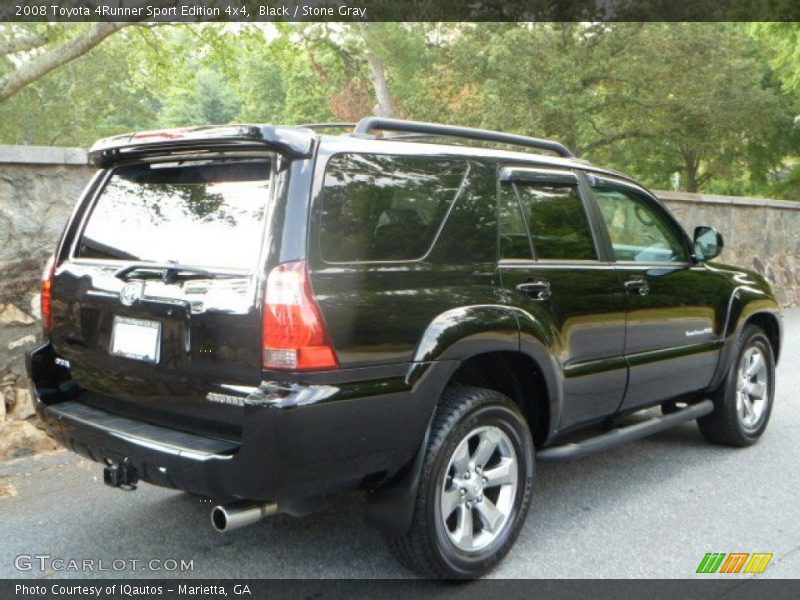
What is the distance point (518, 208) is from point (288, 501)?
178 cm

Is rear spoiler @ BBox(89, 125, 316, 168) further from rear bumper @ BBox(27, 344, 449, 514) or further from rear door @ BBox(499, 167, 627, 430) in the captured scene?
rear door @ BBox(499, 167, 627, 430)

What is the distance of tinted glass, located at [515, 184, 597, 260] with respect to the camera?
12.8 feet

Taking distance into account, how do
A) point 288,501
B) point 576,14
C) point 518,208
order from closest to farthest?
point 288,501, point 518,208, point 576,14

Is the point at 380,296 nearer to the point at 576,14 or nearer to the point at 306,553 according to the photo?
the point at 306,553

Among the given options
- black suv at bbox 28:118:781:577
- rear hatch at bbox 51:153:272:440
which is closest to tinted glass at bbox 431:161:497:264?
black suv at bbox 28:118:781:577

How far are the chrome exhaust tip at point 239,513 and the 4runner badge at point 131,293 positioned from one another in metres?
0.89

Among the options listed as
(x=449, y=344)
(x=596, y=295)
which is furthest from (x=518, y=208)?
(x=449, y=344)

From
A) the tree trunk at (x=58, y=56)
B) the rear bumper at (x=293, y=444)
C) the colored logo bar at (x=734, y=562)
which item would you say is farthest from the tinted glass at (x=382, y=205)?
the tree trunk at (x=58, y=56)

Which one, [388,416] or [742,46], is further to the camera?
[742,46]

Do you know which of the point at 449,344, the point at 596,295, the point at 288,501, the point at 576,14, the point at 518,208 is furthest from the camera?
the point at 576,14

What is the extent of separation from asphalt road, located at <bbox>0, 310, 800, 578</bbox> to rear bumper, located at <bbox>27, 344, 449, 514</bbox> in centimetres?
72

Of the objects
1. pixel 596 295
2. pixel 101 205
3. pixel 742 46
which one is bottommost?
pixel 596 295

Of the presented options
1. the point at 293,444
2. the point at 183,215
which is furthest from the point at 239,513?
the point at 183,215

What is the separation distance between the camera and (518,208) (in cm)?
383
